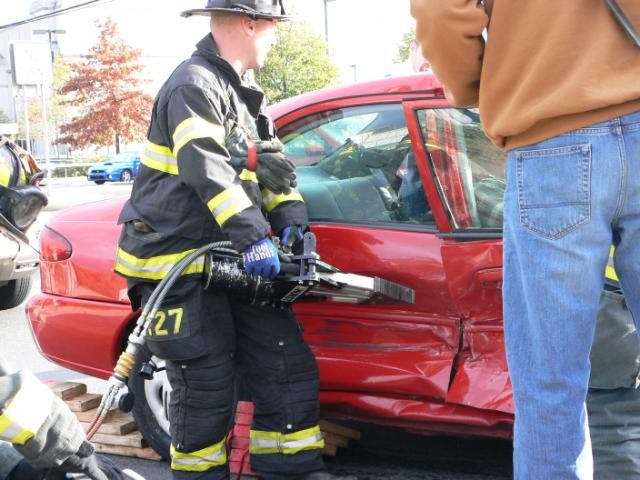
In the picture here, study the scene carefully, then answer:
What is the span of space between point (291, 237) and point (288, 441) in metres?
0.74

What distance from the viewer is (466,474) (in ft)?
10.8

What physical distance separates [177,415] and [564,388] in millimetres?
1625

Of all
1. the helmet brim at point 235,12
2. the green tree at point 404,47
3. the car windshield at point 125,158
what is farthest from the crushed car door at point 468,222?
the car windshield at point 125,158

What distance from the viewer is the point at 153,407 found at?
345cm

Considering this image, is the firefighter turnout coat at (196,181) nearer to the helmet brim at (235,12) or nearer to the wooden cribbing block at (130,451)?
the helmet brim at (235,12)

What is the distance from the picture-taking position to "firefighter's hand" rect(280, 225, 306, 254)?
9.89 ft

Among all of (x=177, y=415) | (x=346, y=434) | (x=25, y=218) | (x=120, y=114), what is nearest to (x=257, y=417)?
(x=177, y=415)

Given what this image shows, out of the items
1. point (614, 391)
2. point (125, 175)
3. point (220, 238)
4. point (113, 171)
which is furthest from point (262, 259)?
point (125, 175)

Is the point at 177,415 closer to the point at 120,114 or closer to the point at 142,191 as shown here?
the point at 142,191

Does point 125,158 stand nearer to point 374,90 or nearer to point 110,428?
point 110,428

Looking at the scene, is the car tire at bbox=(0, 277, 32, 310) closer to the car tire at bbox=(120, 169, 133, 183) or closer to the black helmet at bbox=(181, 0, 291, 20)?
the black helmet at bbox=(181, 0, 291, 20)

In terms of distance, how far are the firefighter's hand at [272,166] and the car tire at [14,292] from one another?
412 centimetres

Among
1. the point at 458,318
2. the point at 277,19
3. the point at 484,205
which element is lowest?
the point at 458,318

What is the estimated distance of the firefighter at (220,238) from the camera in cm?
267
